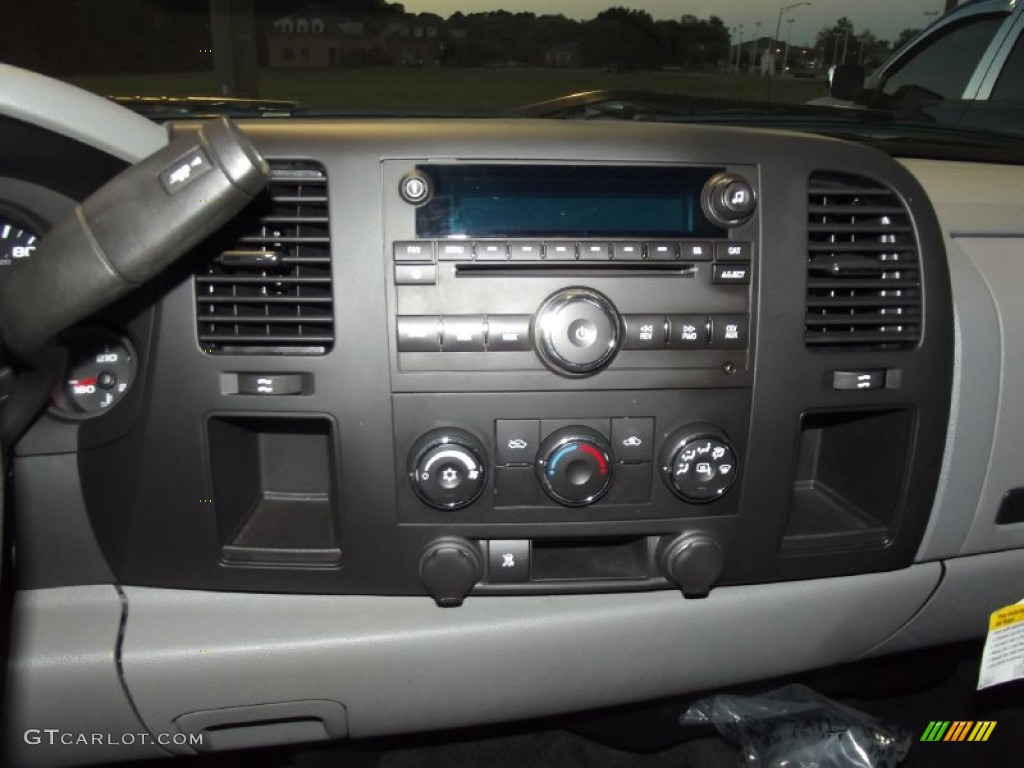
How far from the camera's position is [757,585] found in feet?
4.95

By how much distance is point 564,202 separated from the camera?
129 cm

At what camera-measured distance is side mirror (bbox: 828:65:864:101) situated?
1.90m

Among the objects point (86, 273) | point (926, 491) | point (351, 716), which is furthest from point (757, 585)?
point (86, 273)

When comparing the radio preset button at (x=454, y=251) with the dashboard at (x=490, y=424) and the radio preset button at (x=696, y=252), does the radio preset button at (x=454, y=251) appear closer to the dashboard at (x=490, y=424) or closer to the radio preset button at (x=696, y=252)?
the dashboard at (x=490, y=424)

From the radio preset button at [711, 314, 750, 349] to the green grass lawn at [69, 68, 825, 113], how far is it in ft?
1.86

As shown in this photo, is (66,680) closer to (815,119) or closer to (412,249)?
(412,249)

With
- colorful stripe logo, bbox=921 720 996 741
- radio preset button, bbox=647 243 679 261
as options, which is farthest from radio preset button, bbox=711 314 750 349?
colorful stripe logo, bbox=921 720 996 741

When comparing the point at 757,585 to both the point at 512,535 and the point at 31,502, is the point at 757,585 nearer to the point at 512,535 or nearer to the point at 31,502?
the point at 512,535

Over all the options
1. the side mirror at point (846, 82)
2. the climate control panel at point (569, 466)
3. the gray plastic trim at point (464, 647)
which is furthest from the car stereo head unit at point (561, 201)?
the side mirror at point (846, 82)

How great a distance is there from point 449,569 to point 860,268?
798 millimetres

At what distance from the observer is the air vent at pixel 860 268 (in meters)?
1.39

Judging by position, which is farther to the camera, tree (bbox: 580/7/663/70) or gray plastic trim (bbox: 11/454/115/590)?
tree (bbox: 580/7/663/70)

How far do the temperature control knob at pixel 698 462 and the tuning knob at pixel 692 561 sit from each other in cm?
7

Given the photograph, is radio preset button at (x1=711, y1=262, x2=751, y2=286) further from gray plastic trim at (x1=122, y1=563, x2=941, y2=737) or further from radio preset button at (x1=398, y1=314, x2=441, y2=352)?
gray plastic trim at (x1=122, y1=563, x2=941, y2=737)
